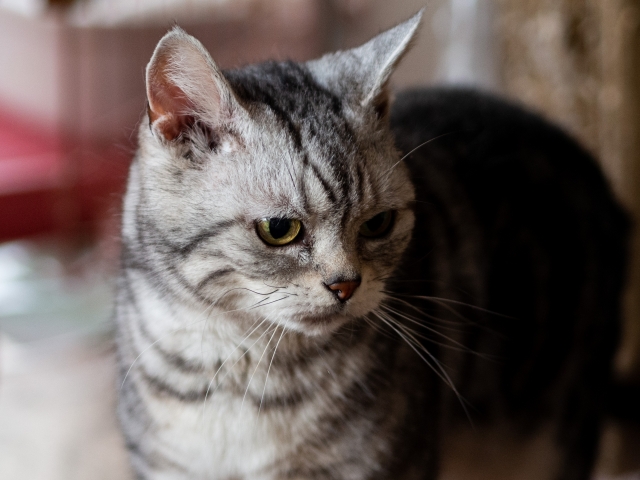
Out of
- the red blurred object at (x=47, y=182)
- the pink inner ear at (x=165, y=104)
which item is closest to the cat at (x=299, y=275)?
the pink inner ear at (x=165, y=104)

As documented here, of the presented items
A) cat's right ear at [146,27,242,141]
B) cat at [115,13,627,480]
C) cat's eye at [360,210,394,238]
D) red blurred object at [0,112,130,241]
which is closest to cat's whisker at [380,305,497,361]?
A: cat at [115,13,627,480]

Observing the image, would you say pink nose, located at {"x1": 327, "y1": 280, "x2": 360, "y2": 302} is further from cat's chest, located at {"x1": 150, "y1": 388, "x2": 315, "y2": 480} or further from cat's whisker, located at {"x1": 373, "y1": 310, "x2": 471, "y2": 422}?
cat's chest, located at {"x1": 150, "y1": 388, "x2": 315, "y2": 480}

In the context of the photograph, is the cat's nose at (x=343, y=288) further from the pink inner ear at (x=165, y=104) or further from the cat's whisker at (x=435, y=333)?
the pink inner ear at (x=165, y=104)

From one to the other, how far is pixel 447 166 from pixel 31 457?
1255 millimetres

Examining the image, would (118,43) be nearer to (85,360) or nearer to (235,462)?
(85,360)

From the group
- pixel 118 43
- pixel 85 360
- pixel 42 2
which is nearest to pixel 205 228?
pixel 85 360

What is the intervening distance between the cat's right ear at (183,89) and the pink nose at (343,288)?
275 millimetres

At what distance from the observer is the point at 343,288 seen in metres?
0.88

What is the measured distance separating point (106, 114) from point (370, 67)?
2152 mm

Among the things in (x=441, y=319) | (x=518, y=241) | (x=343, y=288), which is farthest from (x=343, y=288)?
(x=518, y=241)

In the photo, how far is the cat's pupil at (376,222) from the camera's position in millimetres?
965

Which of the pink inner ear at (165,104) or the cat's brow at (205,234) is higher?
the pink inner ear at (165,104)

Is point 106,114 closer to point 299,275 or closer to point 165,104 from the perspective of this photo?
point 165,104

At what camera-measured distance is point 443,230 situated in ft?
4.24
